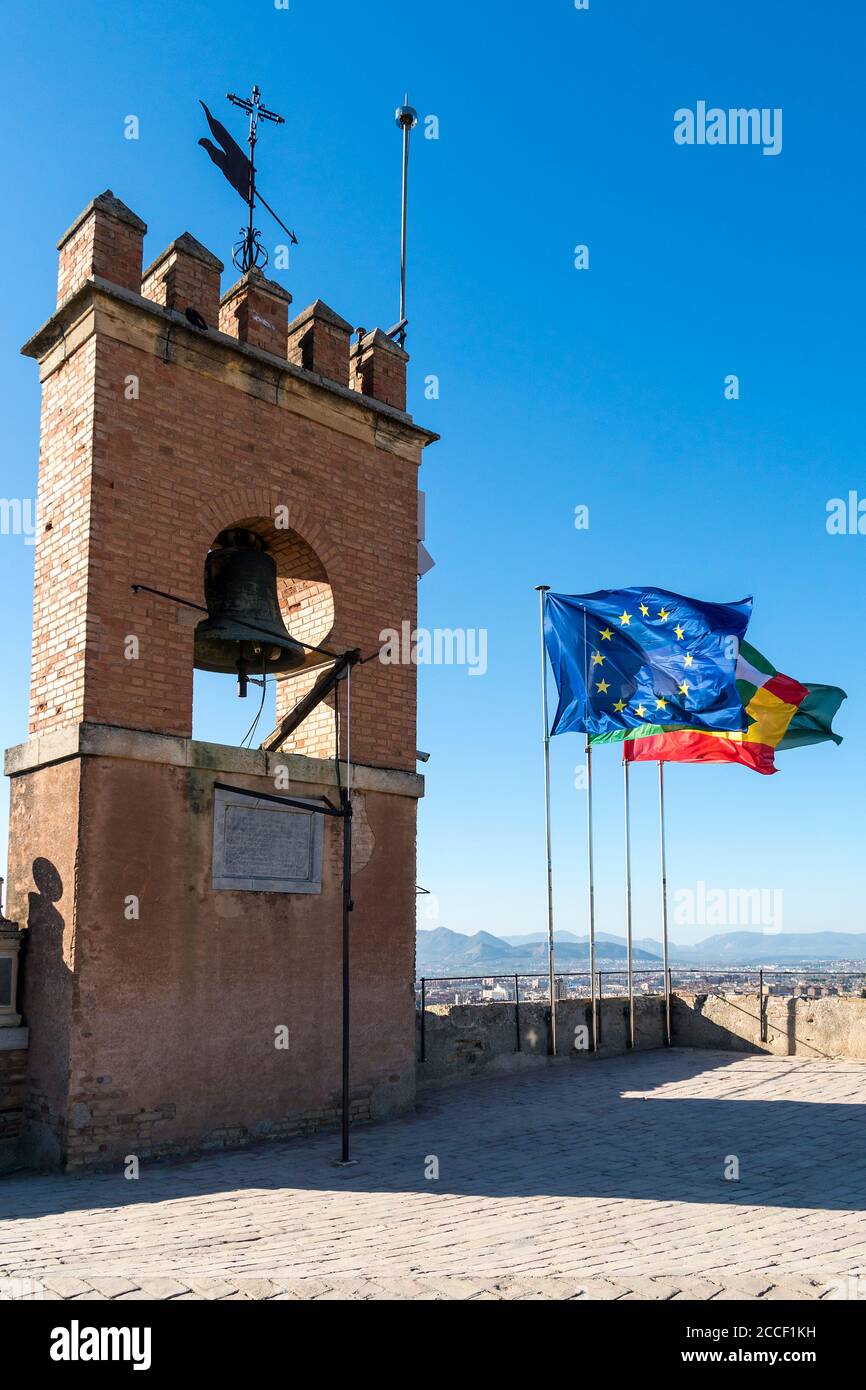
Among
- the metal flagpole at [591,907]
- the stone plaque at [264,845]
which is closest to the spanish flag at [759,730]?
the metal flagpole at [591,907]

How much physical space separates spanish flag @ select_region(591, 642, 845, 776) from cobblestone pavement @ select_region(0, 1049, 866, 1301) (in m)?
5.69

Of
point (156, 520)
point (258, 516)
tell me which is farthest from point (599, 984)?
point (156, 520)

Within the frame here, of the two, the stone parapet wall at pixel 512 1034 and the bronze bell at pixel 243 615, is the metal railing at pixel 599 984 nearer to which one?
the stone parapet wall at pixel 512 1034

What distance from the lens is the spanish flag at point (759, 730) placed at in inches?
665

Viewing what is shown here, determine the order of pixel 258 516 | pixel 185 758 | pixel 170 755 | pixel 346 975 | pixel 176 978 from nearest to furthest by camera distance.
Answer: pixel 346 975
pixel 176 978
pixel 170 755
pixel 185 758
pixel 258 516

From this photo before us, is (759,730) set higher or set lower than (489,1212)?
higher

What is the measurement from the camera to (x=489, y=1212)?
8023 mm

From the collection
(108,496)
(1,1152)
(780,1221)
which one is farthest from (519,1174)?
(108,496)

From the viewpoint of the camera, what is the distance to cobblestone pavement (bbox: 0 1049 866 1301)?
20.2 ft

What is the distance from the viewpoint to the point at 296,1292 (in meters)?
5.92

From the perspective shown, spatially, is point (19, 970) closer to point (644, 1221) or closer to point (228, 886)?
point (228, 886)

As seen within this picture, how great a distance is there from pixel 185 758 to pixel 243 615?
1.79 metres

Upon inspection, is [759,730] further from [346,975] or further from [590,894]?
[346,975]

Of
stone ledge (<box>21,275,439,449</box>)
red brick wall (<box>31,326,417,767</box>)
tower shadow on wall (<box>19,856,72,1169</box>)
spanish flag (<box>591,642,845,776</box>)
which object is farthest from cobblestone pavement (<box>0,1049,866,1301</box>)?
stone ledge (<box>21,275,439,449</box>)
